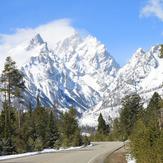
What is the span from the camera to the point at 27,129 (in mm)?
65375

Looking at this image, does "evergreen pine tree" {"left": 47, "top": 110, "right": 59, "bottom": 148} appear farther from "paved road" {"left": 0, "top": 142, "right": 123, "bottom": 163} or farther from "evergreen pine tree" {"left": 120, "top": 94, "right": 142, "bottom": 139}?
"evergreen pine tree" {"left": 120, "top": 94, "right": 142, "bottom": 139}

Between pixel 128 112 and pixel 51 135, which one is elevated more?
pixel 128 112

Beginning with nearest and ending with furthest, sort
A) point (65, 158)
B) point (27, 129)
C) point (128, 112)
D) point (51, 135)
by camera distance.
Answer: point (65, 158), point (27, 129), point (51, 135), point (128, 112)

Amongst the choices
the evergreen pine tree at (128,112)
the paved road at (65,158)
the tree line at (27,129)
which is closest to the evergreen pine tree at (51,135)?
the tree line at (27,129)

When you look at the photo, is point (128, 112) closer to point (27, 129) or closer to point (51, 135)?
point (51, 135)

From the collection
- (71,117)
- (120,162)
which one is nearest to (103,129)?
(71,117)

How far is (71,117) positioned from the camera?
8569 centimetres

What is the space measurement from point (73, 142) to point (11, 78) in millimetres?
13193

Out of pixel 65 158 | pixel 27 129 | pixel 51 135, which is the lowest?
Result: pixel 65 158

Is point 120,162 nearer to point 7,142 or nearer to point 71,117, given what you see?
point 7,142

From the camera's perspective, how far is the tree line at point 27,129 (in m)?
57.6

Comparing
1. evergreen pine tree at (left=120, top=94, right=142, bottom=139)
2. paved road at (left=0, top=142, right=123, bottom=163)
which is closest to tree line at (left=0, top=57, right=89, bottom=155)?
paved road at (left=0, top=142, right=123, bottom=163)

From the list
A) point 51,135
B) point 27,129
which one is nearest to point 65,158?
point 27,129

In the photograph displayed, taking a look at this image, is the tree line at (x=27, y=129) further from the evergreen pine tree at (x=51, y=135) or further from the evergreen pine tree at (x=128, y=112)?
the evergreen pine tree at (x=128, y=112)
